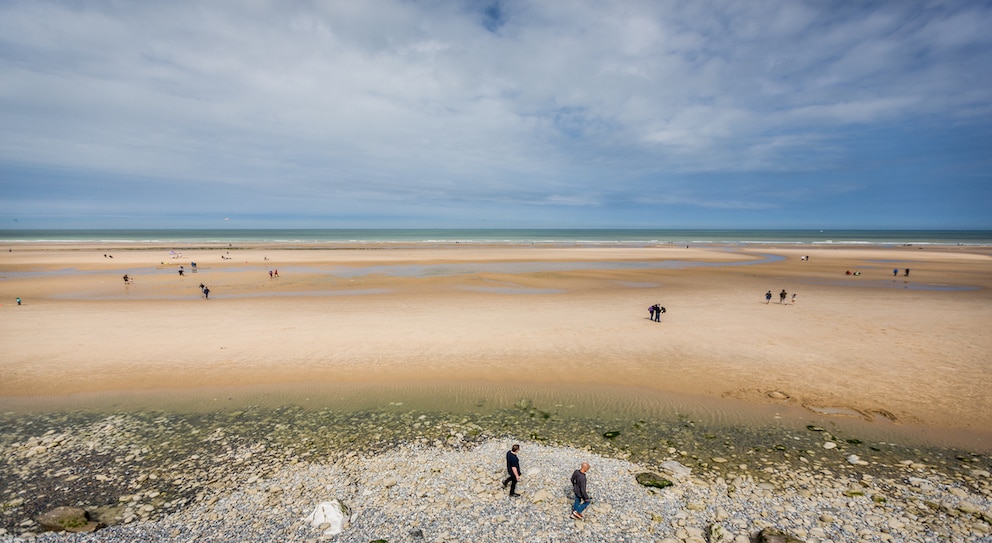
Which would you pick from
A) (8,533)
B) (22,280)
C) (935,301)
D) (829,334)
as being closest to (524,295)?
(829,334)

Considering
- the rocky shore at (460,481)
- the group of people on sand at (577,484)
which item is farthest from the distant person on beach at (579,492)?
the rocky shore at (460,481)

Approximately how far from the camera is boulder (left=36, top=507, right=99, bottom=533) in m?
9.32

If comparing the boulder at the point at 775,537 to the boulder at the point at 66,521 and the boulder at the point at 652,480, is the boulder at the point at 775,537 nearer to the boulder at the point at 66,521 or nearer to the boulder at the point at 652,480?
the boulder at the point at 652,480

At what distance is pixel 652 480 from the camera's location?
1120cm

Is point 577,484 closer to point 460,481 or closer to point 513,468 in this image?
point 513,468

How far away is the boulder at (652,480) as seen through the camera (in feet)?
36.0

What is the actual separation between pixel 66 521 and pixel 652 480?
47.7 feet

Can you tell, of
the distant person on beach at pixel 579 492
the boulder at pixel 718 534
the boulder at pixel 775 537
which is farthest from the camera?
the distant person on beach at pixel 579 492

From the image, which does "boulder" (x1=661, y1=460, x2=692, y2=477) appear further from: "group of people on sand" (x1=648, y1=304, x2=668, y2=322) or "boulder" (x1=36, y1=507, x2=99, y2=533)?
"group of people on sand" (x1=648, y1=304, x2=668, y2=322)

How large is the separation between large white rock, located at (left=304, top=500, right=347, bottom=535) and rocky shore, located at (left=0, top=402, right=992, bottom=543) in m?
0.13

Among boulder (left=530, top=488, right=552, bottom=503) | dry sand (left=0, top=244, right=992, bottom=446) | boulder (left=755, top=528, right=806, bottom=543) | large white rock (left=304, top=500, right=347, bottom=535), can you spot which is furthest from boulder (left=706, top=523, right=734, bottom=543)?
dry sand (left=0, top=244, right=992, bottom=446)

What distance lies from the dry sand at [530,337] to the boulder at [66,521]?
905cm

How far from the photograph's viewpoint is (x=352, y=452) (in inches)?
500

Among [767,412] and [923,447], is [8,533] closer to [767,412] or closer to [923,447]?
[767,412]
